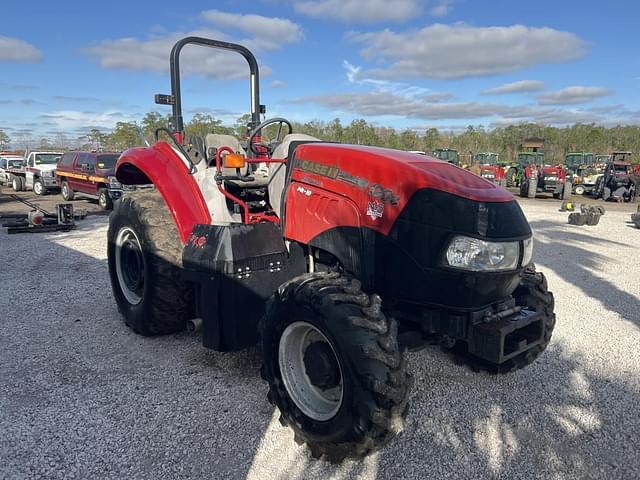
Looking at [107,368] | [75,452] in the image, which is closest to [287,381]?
[75,452]

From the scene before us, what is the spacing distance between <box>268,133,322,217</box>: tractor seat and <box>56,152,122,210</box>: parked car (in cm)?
1091

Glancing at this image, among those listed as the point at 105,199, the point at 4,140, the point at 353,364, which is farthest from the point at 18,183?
the point at 4,140

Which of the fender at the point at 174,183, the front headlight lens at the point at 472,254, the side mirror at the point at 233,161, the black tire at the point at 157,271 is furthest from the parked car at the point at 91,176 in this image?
the front headlight lens at the point at 472,254

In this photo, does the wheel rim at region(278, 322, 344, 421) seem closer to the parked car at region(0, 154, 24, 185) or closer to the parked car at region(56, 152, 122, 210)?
the parked car at region(56, 152, 122, 210)

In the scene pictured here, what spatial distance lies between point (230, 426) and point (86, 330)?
7.42 feet

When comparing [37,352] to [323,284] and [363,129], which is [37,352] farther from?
[363,129]

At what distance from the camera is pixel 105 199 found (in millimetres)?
13883

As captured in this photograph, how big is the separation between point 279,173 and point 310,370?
1.40m

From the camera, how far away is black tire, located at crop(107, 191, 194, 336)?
12.6ft

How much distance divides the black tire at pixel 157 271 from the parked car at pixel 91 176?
987 cm

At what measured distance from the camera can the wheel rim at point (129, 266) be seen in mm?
4336

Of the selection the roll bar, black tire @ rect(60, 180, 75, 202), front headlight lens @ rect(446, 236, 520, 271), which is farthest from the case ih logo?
black tire @ rect(60, 180, 75, 202)

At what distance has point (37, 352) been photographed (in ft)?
13.1

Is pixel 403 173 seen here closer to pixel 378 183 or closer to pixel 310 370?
pixel 378 183
